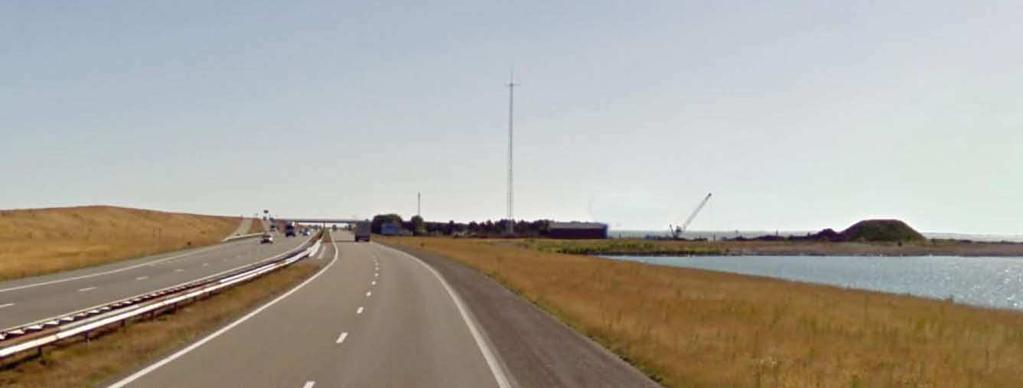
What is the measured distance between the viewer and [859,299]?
40.6m

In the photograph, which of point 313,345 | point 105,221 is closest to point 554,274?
point 313,345

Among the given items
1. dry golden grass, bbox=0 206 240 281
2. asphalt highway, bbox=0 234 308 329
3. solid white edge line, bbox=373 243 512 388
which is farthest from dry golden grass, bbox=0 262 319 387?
dry golden grass, bbox=0 206 240 281

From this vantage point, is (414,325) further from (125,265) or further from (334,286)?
(125,265)

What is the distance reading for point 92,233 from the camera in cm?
14562

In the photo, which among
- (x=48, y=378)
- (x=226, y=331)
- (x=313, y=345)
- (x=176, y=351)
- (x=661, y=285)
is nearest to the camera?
(x=48, y=378)

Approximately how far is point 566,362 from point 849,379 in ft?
14.9

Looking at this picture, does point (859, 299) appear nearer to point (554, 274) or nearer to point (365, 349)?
point (554, 274)

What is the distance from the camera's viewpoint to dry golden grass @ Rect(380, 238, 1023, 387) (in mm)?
16625

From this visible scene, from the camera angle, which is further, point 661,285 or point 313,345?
point 661,285

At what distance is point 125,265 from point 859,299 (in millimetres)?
40205

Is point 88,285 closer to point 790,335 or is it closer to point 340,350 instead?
point 340,350

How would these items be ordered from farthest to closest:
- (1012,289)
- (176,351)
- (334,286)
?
(1012,289)
(334,286)
(176,351)

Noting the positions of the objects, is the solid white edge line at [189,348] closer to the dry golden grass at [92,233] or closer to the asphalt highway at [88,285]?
the asphalt highway at [88,285]

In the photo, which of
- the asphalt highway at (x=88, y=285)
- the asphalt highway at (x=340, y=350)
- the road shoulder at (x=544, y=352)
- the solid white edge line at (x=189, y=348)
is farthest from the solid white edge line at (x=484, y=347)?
the asphalt highway at (x=88, y=285)
